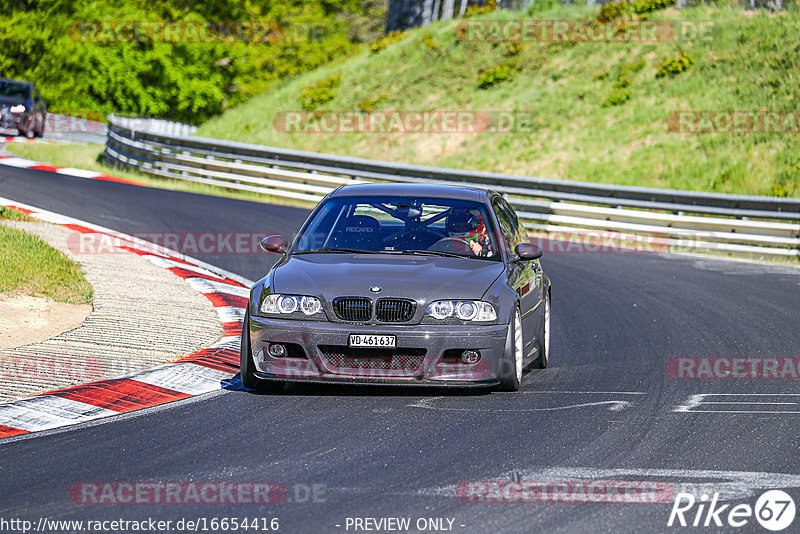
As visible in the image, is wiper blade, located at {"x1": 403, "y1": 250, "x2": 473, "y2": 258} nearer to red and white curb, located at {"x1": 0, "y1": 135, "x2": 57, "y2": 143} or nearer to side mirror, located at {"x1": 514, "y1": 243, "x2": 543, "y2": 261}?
side mirror, located at {"x1": 514, "y1": 243, "x2": 543, "y2": 261}

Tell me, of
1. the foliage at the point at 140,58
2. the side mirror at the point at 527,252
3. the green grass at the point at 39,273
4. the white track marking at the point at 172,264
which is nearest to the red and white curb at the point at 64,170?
the white track marking at the point at 172,264

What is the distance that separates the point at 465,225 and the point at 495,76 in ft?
111

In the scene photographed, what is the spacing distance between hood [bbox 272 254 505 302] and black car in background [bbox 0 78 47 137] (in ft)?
98.9

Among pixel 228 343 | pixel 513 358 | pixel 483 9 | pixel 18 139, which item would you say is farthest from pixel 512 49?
pixel 513 358

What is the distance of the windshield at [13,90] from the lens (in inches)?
1459

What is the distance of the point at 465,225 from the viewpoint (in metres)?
8.91

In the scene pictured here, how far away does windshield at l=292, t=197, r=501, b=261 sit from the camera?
343 inches

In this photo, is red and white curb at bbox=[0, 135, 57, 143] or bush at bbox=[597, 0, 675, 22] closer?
red and white curb at bbox=[0, 135, 57, 143]

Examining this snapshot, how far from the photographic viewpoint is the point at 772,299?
14.0 meters

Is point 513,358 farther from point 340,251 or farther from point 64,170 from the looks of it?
point 64,170

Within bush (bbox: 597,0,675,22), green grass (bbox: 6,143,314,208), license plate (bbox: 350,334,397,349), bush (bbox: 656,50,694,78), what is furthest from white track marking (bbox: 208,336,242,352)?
bush (bbox: 597,0,675,22)

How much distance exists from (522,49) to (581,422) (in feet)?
123

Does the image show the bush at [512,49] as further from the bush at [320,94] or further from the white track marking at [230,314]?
the white track marking at [230,314]

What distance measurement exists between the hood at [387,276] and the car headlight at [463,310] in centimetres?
4
